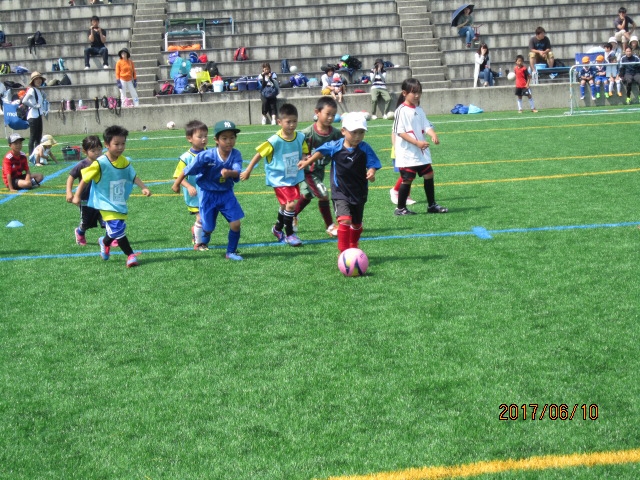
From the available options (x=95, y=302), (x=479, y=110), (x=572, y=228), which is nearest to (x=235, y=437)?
(x=95, y=302)

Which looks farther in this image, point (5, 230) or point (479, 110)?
point (479, 110)

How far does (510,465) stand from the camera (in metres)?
3.94

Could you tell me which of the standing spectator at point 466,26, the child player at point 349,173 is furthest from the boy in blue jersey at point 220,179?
the standing spectator at point 466,26

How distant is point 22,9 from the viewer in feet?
105

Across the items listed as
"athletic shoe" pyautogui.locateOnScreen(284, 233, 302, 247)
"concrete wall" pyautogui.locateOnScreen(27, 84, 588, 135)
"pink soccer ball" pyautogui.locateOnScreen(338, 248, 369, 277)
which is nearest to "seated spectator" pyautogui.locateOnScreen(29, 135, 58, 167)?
"concrete wall" pyautogui.locateOnScreen(27, 84, 588, 135)

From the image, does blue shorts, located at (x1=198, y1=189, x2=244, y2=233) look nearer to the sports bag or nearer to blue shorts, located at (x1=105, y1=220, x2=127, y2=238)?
blue shorts, located at (x1=105, y1=220, x2=127, y2=238)

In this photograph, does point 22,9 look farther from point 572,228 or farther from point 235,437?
point 235,437

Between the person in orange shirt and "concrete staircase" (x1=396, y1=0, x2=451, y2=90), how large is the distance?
9.32 metres

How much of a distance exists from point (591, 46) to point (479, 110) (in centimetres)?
633

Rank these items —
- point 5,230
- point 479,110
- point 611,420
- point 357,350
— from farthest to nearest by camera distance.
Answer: point 479,110 → point 5,230 → point 357,350 → point 611,420

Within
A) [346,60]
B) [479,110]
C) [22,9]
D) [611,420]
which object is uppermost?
[22,9]

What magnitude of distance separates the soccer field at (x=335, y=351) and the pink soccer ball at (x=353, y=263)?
177mm

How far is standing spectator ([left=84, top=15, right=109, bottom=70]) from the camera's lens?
29.2 metres
